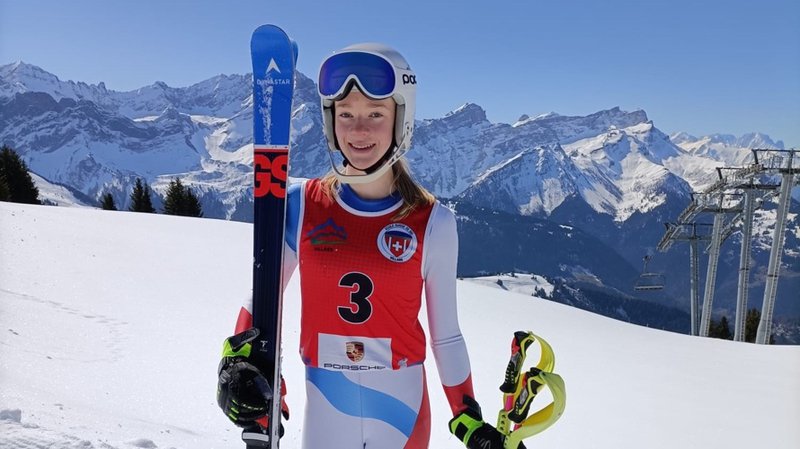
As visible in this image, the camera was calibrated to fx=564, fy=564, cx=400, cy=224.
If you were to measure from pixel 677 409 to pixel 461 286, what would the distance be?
370 inches

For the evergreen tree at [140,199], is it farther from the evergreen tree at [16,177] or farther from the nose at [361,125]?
the nose at [361,125]

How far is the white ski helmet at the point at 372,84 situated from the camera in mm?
2578

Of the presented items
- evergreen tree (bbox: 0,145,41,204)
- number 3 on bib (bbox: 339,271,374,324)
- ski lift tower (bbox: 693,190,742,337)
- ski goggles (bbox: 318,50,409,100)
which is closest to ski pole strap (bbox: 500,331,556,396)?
number 3 on bib (bbox: 339,271,374,324)

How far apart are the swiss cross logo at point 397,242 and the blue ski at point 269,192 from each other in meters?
0.47

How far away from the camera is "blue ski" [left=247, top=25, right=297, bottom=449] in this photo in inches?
96.8

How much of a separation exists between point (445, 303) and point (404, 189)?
0.58 metres

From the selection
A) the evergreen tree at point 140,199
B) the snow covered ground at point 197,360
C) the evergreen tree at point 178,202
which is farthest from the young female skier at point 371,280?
the evergreen tree at point 140,199

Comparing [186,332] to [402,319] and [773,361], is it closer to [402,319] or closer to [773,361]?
[402,319]

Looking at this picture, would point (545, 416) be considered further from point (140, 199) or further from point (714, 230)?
point (140, 199)

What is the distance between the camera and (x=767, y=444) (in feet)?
27.8

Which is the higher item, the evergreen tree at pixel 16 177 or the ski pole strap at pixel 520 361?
the evergreen tree at pixel 16 177

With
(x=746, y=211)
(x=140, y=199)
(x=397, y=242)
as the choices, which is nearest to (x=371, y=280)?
(x=397, y=242)

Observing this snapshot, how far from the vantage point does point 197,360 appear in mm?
8445

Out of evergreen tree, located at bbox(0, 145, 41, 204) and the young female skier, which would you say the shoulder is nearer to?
the young female skier
